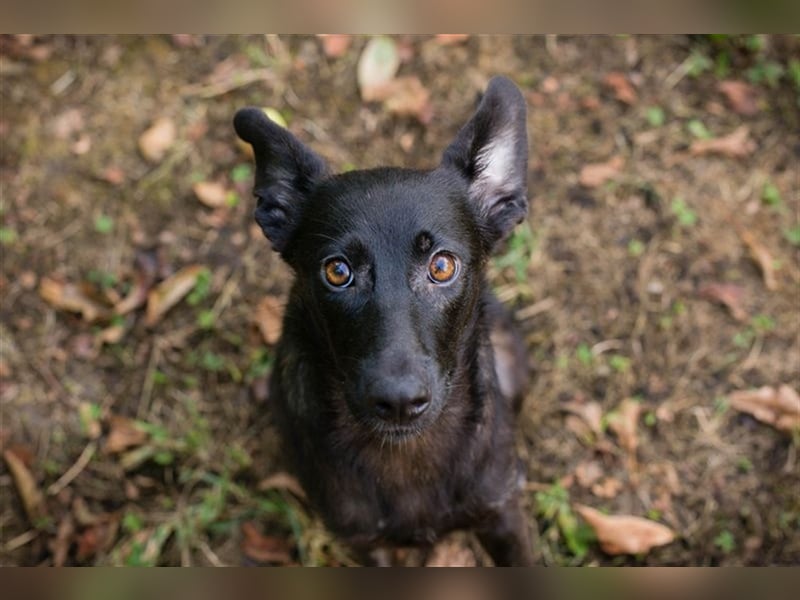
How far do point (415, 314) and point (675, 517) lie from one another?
2.51m

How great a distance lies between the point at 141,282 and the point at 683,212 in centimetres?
353

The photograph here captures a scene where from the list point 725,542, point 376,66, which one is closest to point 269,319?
point 376,66

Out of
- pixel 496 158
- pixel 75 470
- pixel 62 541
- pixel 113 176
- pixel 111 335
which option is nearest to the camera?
pixel 496 158

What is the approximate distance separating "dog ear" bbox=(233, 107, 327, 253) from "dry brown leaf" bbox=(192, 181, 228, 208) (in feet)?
6.25

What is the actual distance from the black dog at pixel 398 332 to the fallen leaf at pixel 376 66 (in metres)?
2.13

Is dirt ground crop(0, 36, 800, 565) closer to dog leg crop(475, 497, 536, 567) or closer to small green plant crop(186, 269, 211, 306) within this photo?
small green plant crop(186, 269, 211, 306)

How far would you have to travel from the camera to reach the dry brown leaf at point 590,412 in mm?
4781

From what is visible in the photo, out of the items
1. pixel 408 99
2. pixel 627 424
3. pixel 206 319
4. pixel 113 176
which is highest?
pixel 408 99

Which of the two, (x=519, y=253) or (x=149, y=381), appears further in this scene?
(x=519, y=253)

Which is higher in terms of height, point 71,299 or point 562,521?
point 71,299

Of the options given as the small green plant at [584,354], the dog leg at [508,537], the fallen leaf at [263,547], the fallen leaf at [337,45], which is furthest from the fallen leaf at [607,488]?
the fallen leaf at [337,45]

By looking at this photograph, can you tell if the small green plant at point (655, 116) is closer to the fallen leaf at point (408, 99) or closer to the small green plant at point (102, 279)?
the fallen leaf at point (408, 99)

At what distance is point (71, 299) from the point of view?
5.18 meters

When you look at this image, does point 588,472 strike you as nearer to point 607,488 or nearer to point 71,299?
point 607,488
